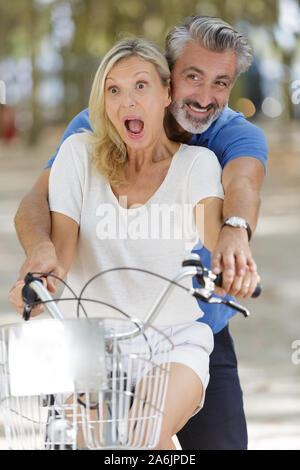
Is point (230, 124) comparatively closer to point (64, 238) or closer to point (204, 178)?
point (204, 178)

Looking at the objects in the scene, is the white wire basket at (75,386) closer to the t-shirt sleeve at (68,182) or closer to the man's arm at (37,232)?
the man's arm at (37,232)

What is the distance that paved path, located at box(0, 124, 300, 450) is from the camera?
5.70 m

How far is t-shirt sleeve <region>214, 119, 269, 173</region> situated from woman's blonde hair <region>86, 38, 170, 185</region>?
0.33m

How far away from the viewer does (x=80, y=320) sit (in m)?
2.34

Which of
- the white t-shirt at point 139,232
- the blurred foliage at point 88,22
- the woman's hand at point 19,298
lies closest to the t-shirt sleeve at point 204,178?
the white t-shirt at point 139,232

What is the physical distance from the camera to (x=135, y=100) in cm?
304

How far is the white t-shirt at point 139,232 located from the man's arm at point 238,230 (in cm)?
6

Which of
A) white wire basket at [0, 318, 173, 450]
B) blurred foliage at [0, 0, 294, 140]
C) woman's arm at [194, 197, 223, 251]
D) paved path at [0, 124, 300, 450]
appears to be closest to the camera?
white wire basket at [0, 318, 173, 450]

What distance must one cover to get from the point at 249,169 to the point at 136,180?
1.24 ft

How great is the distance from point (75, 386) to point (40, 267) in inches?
22.8

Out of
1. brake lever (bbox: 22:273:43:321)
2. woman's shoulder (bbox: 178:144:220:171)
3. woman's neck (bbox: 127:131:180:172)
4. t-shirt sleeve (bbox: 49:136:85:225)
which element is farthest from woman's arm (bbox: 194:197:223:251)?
brake lever (bbox: 22:273:43:321)

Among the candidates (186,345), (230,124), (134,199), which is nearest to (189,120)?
(230,124)

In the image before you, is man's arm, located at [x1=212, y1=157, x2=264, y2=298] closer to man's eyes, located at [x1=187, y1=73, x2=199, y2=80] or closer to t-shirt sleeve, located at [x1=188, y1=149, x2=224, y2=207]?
t-shirt sleeve, located at [x1=188, y1=149, x2=224, y2=207]
